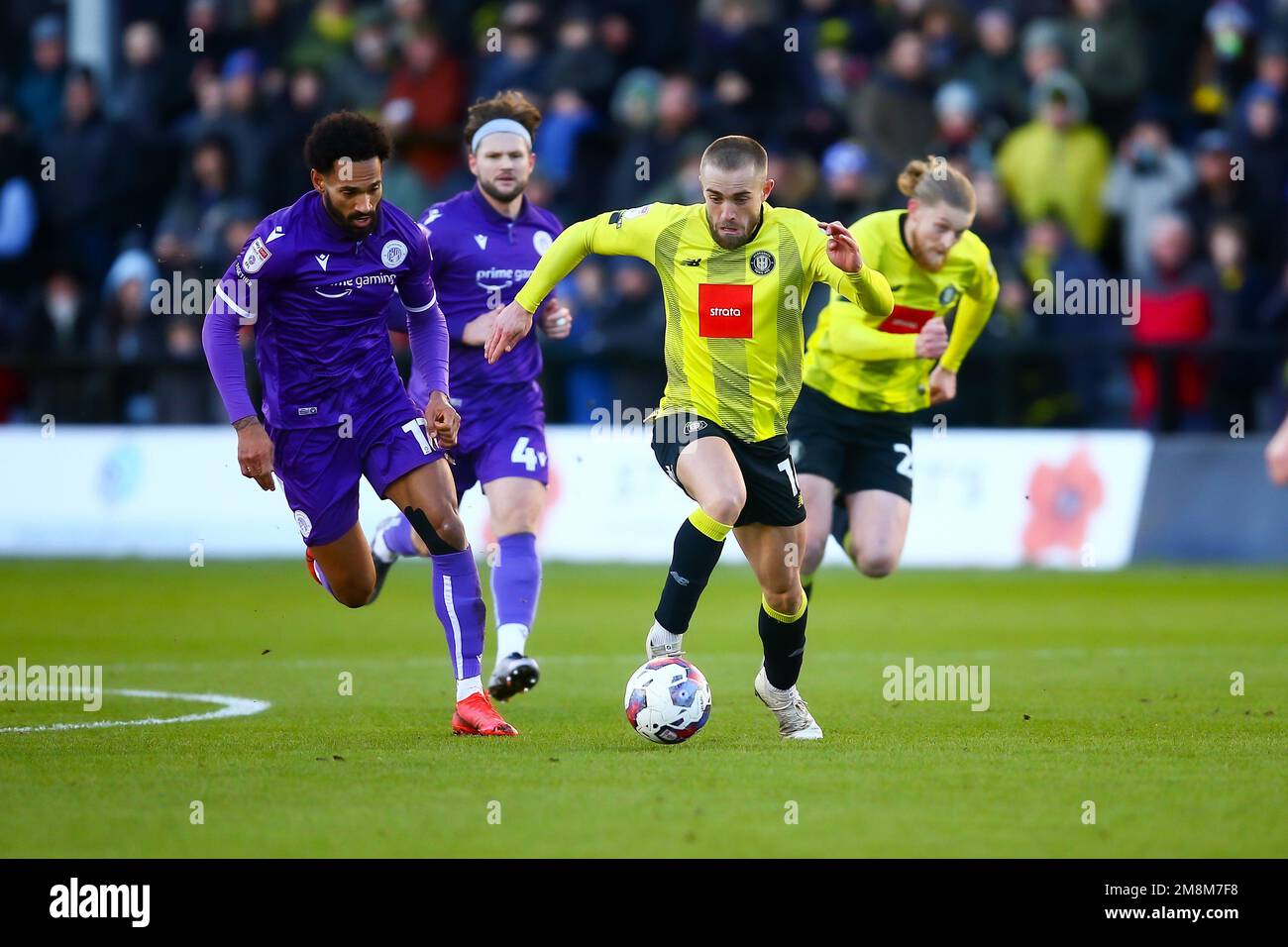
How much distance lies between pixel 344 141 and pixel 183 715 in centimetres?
269

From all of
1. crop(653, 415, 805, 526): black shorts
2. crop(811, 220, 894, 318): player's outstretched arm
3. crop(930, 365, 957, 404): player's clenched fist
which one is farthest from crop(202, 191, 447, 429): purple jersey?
crop(930, 365, 957, 404): player's clenched fist

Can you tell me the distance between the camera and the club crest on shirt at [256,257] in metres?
8.07

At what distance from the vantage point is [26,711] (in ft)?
29.8

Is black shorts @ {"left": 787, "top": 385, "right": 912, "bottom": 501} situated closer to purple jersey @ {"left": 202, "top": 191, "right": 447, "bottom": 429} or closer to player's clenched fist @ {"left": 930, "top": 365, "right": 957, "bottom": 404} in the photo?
player's clenched fist @ {"left": 930, "top": 365, "right": 957, "bottom": 404}

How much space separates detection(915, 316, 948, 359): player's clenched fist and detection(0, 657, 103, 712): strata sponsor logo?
4.16 m

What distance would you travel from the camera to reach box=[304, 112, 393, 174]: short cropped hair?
7.95 m

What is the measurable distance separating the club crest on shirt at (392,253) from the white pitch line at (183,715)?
2149 millimetres

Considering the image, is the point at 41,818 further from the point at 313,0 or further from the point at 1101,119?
the point at 313,0

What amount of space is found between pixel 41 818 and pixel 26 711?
2.97m

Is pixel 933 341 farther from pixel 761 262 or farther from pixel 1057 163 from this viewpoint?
pixel 1057 163

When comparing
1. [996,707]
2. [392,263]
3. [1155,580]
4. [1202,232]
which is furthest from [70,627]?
[1202,232]

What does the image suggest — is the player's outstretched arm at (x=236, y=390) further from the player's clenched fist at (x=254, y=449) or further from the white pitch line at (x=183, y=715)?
the white pitch line at (x=183, y=715)

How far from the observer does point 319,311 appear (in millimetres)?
8320

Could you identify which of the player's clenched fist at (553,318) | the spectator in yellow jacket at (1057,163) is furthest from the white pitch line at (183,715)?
the spectator in yellow jacket at (1057,163)
